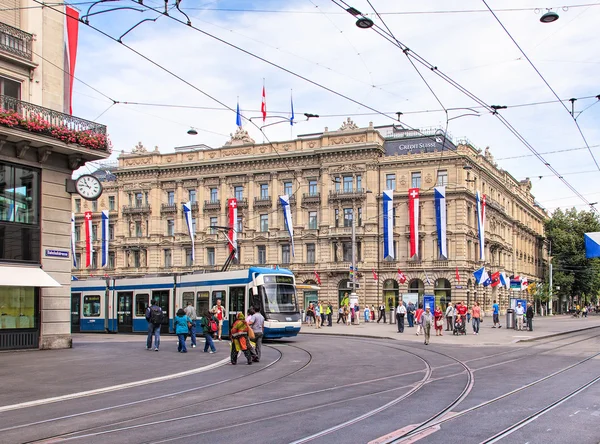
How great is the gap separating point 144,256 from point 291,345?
4936 centimetres

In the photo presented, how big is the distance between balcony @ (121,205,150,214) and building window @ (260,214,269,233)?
13.6 meters

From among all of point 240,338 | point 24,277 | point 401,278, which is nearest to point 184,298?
point 24,277

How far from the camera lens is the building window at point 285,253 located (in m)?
66.4

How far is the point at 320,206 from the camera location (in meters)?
65.4

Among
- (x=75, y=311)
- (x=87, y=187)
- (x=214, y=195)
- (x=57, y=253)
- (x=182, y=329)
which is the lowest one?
(x=75, y=311)

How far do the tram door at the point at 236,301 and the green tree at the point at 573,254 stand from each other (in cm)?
7282

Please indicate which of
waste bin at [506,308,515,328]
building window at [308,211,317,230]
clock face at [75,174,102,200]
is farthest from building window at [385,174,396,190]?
clock face at [75,174,102,200]

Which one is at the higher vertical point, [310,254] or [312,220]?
[312,220]

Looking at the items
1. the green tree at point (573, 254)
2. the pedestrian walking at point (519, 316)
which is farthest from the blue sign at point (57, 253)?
the green tree at point (573, 254)

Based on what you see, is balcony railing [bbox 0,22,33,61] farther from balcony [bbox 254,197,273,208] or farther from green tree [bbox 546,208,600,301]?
green tree [bbox 546,208,600,301]

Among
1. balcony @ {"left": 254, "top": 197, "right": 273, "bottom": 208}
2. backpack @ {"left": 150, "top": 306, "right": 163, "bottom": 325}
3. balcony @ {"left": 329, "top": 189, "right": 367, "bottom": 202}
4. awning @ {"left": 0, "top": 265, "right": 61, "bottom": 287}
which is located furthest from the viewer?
balcony @ {"left": 254, "top": 197, "right": 273, "bottom": 208}

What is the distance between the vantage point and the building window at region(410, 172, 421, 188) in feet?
207

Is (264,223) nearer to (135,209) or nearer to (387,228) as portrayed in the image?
(135,209)

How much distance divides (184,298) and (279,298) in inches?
247
